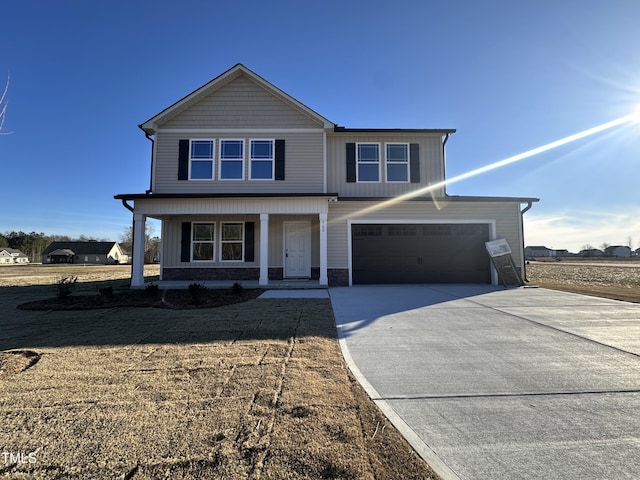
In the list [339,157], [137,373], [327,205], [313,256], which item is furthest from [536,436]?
[339,157]

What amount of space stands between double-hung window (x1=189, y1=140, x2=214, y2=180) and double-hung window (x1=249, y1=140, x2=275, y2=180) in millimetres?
1569

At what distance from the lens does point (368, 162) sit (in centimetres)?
1240

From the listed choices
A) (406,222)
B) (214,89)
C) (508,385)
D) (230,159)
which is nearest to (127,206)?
(230,159)

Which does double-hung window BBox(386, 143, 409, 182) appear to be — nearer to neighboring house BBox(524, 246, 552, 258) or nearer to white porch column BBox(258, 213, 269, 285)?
white porch column BBox(258, 213, 269, 285)

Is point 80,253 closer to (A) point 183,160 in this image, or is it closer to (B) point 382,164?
(A) point 183,160

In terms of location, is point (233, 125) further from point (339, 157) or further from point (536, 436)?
point (536, 436)

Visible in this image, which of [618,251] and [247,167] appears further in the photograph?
[618,251]

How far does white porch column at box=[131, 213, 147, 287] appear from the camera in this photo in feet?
34.5

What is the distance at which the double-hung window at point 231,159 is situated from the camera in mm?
11758

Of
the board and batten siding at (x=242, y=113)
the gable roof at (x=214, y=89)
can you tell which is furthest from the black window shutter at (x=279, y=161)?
the gable roof at (x=214, y=89)

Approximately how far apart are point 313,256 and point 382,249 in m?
2.66

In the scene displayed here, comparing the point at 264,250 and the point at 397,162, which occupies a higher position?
the point at 397,162

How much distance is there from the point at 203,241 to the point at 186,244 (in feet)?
2.13

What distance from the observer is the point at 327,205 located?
10.6 metres
